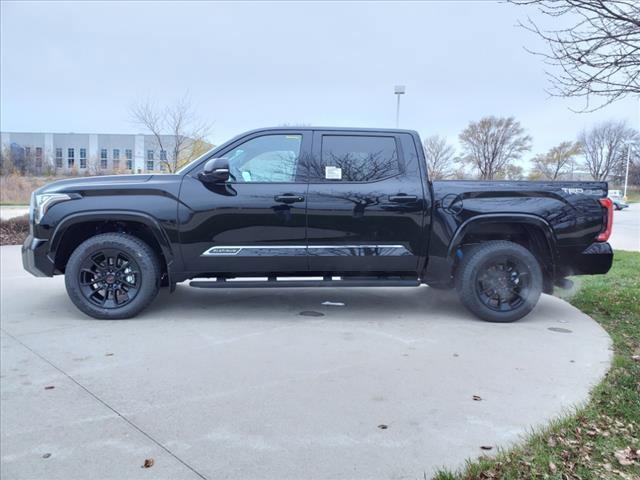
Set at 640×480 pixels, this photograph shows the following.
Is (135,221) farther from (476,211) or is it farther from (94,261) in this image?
(476,211)

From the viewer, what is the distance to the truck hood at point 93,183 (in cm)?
464

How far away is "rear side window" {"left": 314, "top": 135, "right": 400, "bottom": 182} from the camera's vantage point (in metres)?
4.82

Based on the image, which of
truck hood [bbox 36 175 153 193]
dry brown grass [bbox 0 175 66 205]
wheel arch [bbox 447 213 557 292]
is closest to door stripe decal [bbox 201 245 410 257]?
wheel arch [bbox 447 213 557 292]

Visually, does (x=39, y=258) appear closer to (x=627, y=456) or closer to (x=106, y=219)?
(x=106, y=219)

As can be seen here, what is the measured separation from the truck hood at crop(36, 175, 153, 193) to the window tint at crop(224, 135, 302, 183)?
36.5 inches

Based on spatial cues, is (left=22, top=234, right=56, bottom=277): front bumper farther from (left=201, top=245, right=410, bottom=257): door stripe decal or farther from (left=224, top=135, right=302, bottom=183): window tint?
(left=224, top=135, right=302, bottom=183): window tint

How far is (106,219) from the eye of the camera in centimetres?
464

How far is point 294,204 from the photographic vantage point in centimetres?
467

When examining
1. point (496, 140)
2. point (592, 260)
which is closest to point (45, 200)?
point (592, 260)

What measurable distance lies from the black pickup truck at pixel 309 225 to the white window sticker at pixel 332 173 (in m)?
0.01

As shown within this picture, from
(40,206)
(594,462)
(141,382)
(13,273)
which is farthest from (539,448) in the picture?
(13,273)

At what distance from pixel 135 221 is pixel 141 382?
1926mm

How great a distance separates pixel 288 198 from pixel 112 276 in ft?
6.40

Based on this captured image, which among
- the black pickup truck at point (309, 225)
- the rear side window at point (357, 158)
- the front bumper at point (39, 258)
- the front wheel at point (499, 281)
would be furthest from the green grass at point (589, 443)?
the front bumper at point (39, 258)
